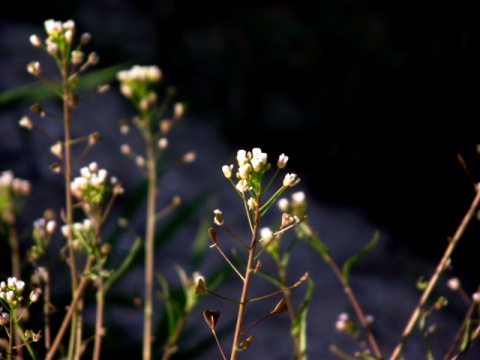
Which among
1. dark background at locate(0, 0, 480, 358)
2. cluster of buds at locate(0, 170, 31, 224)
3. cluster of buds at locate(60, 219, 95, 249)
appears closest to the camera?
cluster of buds at locate(60, 219, 95, 249)

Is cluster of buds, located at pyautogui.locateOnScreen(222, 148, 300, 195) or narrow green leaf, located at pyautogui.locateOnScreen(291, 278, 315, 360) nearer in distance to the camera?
cluster of buds, located at pyautogui.locateOnScreen(222, 148, 300, 195)

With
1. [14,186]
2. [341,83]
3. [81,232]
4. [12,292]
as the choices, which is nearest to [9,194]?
[14,186]

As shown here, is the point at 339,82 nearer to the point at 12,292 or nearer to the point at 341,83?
the point at 341,83

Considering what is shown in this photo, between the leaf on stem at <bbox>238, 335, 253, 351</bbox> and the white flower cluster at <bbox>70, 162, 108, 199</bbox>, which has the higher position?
the white flower cluster at <bbox>70, 162, 108, 199</bbox>

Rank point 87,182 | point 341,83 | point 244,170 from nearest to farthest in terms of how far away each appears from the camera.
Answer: point 244,170, point 87,182, point 341,83

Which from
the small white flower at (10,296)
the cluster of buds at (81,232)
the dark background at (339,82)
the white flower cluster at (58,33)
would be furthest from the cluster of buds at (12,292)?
the dark background at (339,82)

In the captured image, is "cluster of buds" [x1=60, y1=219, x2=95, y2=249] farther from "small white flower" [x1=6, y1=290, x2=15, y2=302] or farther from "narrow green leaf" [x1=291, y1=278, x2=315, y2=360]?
"narrow green leaf" [x1=291, y1=278, x2=315, y2=360]

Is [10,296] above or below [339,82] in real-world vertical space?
below

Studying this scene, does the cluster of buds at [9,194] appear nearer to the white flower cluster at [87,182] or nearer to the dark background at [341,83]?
the white flower cluster at [87,182]

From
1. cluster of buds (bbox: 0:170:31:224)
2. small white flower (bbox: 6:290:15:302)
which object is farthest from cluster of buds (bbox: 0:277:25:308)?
cluster of buds (bbox: 0:170:31:224)

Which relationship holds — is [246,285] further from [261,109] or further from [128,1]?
[128,1]
